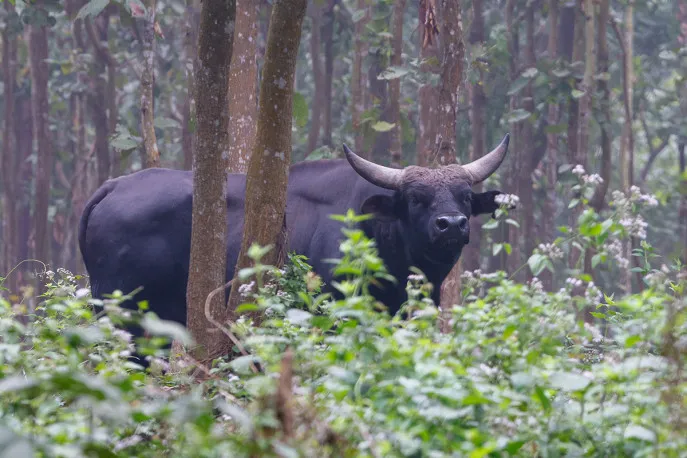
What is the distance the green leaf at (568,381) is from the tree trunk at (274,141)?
93.2 inches

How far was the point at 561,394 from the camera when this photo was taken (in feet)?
12.5

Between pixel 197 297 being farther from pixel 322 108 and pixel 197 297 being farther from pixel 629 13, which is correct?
pixel 322 108

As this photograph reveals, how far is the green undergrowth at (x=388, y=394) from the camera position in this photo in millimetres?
Answer: 2738

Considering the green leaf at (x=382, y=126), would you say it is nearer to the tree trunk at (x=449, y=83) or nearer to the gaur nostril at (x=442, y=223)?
the tree trunk at (x=449, y=83)

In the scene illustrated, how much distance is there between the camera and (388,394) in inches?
125

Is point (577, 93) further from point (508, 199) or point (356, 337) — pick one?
point (356, 337)

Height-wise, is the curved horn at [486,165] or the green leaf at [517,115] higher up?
the green leaf at [517,115]

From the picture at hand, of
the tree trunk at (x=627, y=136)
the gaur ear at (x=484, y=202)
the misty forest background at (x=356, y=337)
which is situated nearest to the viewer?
the misty forest background at (x=356, y=337)

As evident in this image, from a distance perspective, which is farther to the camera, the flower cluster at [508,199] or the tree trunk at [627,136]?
the tree trunk at [627,136]

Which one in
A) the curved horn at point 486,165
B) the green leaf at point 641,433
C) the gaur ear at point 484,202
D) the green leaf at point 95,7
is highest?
the green leaf at point 95,7

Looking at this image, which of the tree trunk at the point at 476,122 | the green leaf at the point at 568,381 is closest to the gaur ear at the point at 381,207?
the green leaf at the point at 568,381

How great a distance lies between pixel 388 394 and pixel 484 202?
4.10 metres

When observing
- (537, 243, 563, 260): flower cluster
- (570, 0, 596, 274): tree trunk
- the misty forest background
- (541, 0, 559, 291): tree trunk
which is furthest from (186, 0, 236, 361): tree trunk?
(541, 0, 559, 291): tree trunk

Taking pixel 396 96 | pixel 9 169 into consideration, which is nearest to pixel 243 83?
pixel 396 96
